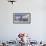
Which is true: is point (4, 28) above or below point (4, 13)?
below

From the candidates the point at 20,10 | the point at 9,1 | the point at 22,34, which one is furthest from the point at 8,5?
the point at 22,34

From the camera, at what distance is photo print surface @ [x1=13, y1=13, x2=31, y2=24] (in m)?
5.27

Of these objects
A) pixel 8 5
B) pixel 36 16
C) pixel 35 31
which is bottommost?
pixel 35 31

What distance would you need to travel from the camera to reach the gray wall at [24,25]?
5.24 meters

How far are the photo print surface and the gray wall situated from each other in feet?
0.38

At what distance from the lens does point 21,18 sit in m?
5.30

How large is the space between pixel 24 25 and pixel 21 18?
11.6 inches

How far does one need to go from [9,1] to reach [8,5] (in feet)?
0.51

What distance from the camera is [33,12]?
17.2 feet

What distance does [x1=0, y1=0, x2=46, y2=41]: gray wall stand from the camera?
5242mm

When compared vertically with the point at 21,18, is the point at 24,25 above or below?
below

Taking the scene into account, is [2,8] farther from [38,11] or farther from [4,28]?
[38,11]

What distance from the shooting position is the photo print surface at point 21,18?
5.27 metres

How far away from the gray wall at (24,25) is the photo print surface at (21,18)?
12 cm
